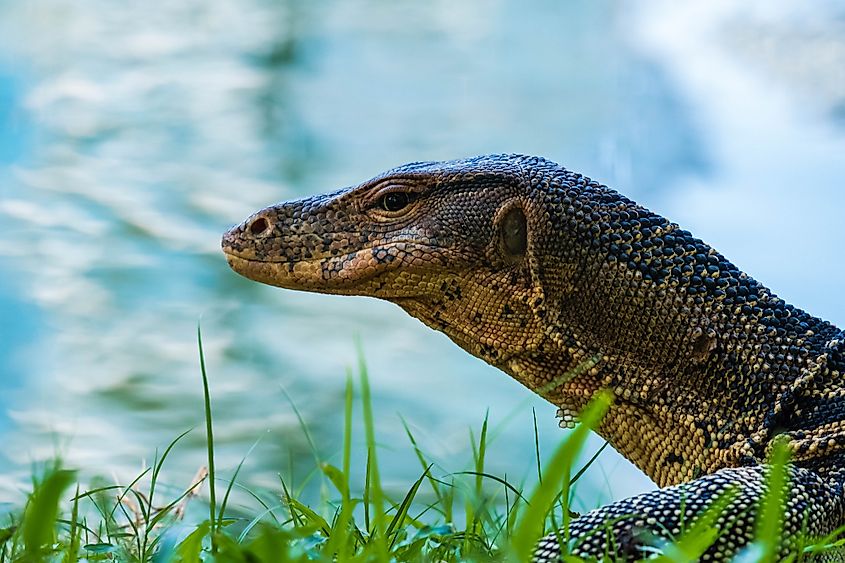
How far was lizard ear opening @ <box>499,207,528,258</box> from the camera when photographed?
10.6 ft

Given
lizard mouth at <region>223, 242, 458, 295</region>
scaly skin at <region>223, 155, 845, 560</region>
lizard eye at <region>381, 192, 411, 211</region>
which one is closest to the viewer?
scaly skin at <region>223, 155, 845, 560</region>

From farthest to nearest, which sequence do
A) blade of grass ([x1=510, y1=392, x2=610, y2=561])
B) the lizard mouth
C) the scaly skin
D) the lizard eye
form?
the lizard eye, the lizard mouth, the scaly skin, blade of grass ([x1=510, y1=392, x2=610, y2=561])

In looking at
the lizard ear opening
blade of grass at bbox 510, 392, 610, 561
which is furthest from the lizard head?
blade of grass at bbox 510, 392, 610, 561

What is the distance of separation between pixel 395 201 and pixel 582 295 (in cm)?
67

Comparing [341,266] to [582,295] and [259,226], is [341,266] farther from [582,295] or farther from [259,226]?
[582,295]

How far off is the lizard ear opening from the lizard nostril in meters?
0.76

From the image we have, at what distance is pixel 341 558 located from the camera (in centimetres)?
181

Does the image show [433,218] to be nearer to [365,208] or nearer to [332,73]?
[365,208]

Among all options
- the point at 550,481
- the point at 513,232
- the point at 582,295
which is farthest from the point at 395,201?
the point at 550,481

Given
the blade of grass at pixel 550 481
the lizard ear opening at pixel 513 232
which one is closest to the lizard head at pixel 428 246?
the lizard ear opening at pixel 513 232

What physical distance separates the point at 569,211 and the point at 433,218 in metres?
0.43

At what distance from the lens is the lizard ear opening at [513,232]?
10.6ft

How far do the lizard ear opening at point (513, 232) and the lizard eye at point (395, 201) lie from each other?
0.32 meters

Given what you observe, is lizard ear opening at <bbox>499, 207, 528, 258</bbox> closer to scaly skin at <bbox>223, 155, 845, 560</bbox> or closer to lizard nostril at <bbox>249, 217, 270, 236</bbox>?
scaly skin at <bbox>223, 155, 845, 560</bbox>
